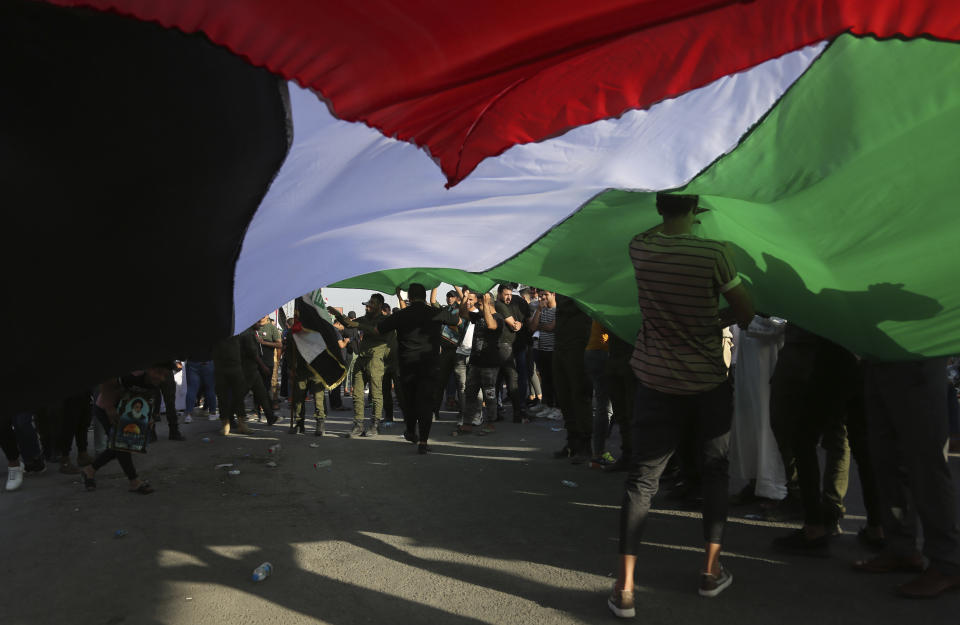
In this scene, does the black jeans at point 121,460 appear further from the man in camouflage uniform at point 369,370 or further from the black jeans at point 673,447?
the black jeans at point 673,447

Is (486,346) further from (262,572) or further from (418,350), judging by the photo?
(262,572)

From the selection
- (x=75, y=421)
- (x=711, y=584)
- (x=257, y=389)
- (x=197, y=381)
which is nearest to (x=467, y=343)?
(x=257, y=389)

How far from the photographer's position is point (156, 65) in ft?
6.64

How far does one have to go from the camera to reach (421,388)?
30.0ft

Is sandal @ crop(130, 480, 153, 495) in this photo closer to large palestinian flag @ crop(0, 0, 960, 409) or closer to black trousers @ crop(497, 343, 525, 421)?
large palestinian flag @ crop(0, 0, 960, 409)

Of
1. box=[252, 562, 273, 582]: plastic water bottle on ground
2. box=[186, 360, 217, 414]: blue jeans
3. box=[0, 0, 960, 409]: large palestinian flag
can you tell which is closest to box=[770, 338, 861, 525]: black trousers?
box=[0, 0, 960, 409]: large palestinian flag

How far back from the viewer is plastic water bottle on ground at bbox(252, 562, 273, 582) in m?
4.40

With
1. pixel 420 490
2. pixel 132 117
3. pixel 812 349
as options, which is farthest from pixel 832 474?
pixel 132 117

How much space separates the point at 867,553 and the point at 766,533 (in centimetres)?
66

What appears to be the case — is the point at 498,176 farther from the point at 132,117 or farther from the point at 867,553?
the point at 867,553

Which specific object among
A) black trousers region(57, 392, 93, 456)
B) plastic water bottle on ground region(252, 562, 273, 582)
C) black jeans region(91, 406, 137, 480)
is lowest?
plastic water bottle on ground region(252, 562, 273, 582)

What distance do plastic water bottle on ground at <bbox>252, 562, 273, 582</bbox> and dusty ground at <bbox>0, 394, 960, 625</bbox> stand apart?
7 centimetres

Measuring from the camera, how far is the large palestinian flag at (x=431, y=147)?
1.91 m

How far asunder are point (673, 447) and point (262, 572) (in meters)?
2.50
